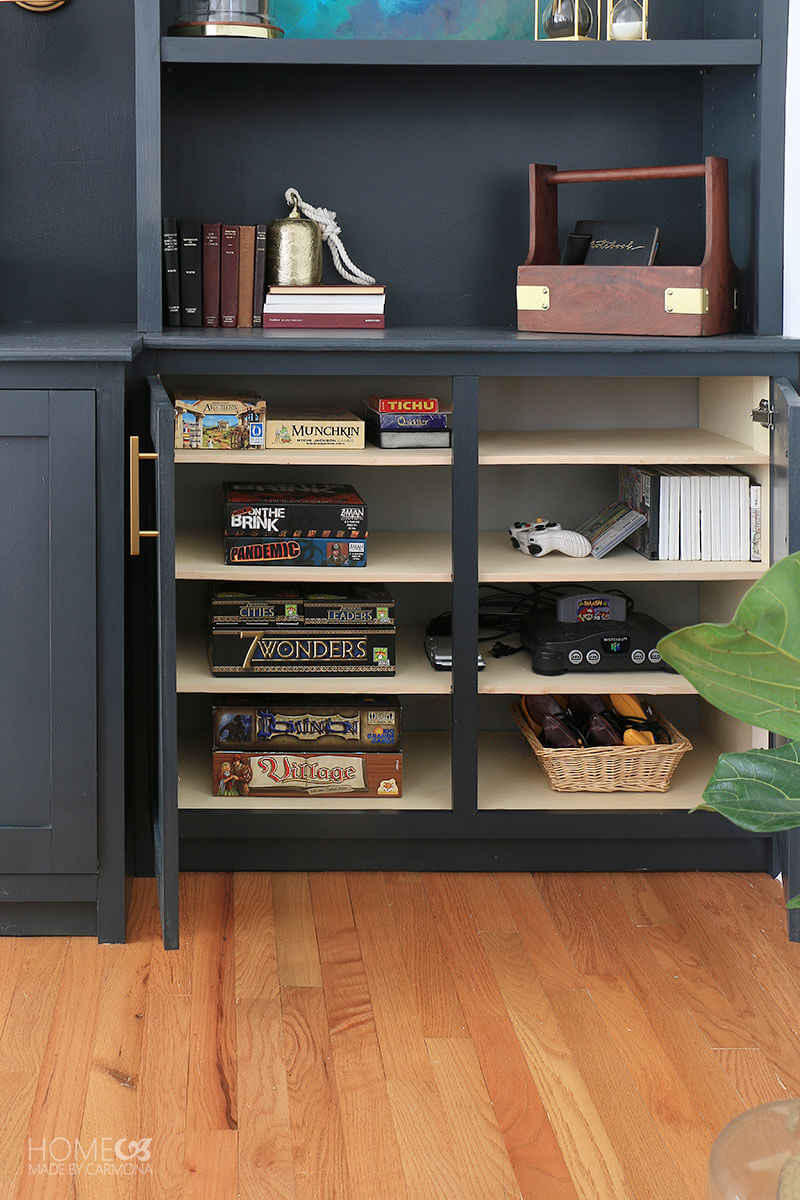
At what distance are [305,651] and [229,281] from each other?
0.79m

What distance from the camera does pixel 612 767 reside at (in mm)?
2578

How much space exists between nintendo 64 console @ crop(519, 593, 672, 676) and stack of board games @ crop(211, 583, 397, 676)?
11.9 inches

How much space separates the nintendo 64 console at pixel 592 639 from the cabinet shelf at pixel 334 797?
322 millimetres

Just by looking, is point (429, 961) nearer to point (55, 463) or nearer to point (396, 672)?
point (396, 672)

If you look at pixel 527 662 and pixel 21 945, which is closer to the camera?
pixel 21 945

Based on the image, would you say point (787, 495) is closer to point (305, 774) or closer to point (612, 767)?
point (612, 767)

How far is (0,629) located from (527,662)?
41.3 inches

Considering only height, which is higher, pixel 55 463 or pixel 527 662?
pixel 55 463

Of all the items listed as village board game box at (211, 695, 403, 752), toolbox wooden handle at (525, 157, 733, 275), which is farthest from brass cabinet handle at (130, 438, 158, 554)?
toolbox wooden handle at (525, 157, 733, 275)

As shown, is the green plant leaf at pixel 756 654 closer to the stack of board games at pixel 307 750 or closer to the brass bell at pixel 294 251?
the stack of board games at pixel 307 750

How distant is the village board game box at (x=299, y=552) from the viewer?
2.48 meters

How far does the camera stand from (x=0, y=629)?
2.17 metres

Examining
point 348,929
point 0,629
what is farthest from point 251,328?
point 348,929

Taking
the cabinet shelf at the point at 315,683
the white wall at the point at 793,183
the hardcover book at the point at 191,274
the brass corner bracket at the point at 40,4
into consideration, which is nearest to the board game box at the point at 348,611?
the cabinet shelf at the point at 315,683
